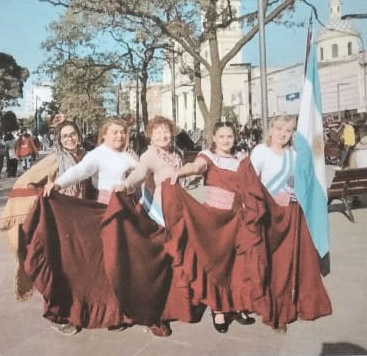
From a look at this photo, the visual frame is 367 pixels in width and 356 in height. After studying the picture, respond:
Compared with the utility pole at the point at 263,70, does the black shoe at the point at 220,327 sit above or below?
below

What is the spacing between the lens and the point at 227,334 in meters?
2.98

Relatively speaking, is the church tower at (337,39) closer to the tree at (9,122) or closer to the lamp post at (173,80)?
the lamp post at (173,80)

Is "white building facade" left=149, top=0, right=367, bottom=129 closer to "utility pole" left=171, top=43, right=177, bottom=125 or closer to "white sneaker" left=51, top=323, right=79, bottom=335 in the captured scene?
"utility pole" left=171, top=43, right=177, bottom=125

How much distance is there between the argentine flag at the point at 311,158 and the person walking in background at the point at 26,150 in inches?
43.1

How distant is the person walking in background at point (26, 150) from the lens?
3.01 metres

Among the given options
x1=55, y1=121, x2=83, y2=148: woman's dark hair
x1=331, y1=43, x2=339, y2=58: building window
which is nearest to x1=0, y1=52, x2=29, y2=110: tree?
x1=55, y1=121, x2=83, y2=148: woman's dark hair

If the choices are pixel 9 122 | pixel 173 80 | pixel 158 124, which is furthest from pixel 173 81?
pixel 9 122

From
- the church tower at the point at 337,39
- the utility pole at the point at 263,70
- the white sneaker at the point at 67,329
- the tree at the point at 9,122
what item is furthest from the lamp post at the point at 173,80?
the white sneaker at the point at 67,329

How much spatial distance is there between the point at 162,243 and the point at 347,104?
95 centimetres

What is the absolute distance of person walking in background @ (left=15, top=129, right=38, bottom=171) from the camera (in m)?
3.01

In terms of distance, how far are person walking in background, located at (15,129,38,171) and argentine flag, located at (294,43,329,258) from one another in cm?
109

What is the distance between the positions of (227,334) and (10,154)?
124 centimetres

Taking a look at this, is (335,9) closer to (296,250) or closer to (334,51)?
(334,51)

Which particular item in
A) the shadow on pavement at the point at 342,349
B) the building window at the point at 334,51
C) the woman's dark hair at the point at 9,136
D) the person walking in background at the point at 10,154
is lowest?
the shadow on pavement at the point at 342,349
